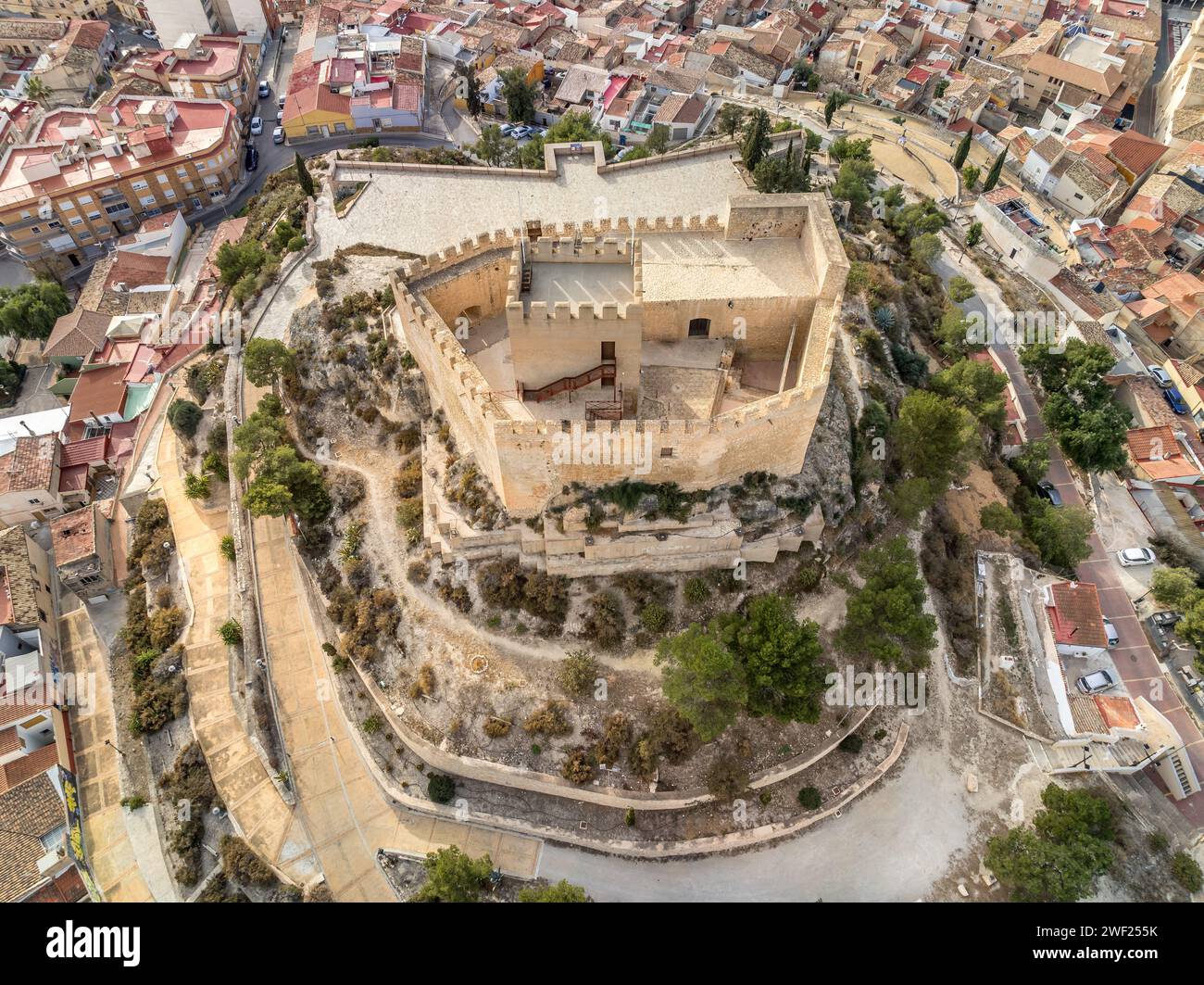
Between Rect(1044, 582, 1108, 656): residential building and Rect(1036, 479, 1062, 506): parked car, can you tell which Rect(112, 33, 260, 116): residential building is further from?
Rect(1044, 582, 1108, 656): residential building

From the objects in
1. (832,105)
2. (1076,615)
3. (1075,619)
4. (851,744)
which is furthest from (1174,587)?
(832,105)

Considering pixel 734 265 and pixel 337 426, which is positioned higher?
pixel 734 265

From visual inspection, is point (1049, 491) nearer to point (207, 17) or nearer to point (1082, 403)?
point (1082, 403)

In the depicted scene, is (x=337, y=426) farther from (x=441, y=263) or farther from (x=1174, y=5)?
(x=1174, y=5)
